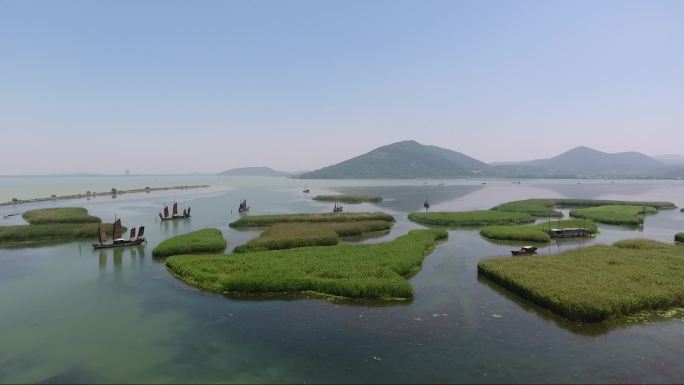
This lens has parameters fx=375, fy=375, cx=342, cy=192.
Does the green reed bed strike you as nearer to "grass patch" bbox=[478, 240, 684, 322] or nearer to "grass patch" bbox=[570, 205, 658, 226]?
"grass patch" bbox=[478, 240, 684, 322]

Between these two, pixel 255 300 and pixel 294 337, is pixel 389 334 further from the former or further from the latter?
pixel 255 300

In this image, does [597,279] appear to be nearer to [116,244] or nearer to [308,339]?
[308,339]

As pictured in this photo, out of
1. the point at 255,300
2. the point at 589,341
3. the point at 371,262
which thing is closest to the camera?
the point at 589,341

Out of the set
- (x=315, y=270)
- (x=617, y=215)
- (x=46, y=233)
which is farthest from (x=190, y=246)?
(x=617, y=215)

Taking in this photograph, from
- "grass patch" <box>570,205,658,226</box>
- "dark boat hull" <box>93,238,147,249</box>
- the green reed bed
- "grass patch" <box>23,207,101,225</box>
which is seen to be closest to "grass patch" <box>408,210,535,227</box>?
the green reed bed

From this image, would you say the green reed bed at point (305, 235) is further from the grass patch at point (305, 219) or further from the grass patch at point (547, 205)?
the grass patch at point (547, 205)

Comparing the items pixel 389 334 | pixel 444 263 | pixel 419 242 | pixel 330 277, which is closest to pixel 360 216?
pixel 419 242
